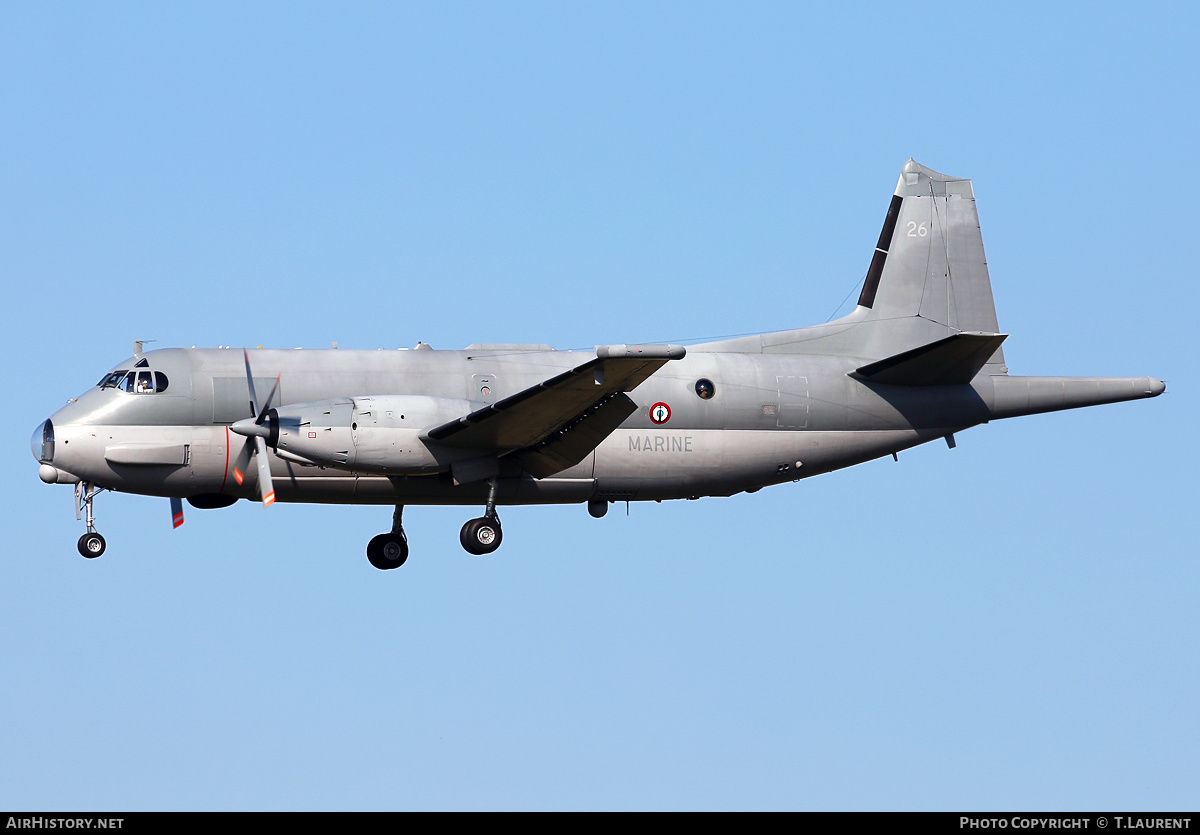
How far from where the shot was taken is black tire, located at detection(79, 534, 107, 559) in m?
30.5

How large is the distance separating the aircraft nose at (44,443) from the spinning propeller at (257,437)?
3.09 meters

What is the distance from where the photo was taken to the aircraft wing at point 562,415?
990 inches

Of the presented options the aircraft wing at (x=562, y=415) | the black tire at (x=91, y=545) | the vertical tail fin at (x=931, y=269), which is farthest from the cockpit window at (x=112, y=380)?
the vertical tail fin at (x=931, y=269)

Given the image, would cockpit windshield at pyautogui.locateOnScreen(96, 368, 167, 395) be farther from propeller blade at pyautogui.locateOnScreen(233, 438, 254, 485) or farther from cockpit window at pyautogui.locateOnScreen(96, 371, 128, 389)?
propeller blade at pyautogui.locateOnScreen(233, 438, 254, 485)

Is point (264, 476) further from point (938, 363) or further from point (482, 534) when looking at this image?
point (938, 363)

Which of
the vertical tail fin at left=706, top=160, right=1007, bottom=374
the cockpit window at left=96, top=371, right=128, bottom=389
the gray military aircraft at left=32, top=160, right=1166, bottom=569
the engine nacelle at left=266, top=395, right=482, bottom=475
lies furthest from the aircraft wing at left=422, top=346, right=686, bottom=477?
the vertical tail fin at left=706, top=160, right=1007, bottom=374

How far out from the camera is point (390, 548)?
99.3 ft

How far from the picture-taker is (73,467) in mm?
27156

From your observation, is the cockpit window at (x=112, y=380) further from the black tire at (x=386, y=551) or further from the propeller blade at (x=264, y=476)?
the black tire at (x=386, y=551)

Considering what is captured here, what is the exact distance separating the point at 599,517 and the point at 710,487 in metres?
2.18

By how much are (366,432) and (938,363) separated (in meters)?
11.3

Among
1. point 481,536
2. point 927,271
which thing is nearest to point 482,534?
point 481,536

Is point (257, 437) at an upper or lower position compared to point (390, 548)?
upper
